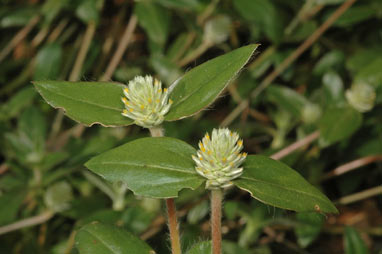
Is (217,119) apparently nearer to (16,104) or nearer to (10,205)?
(16,104)

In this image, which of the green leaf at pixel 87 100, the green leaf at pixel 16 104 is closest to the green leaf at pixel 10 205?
the green leaf at pixel 16 104

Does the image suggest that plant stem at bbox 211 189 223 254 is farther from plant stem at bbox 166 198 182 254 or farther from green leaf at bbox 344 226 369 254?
green leaf at bbox 344 226 369 254

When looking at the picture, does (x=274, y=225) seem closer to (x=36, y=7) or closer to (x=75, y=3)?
(x=75, y=3)

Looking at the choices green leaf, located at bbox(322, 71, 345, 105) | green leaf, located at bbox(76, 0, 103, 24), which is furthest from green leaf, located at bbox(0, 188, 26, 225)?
green leaf, located at bbox(322, 71, 345, 105)

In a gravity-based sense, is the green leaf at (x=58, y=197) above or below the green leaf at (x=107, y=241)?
above

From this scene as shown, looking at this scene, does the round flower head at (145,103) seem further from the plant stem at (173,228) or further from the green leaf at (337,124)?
the green leaf at (337,124)

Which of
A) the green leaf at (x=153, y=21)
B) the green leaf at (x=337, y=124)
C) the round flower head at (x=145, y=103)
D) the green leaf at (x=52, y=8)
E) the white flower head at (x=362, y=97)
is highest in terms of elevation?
the green leaf at (x=52, y=8)

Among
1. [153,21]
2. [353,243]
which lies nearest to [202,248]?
[353,243]
